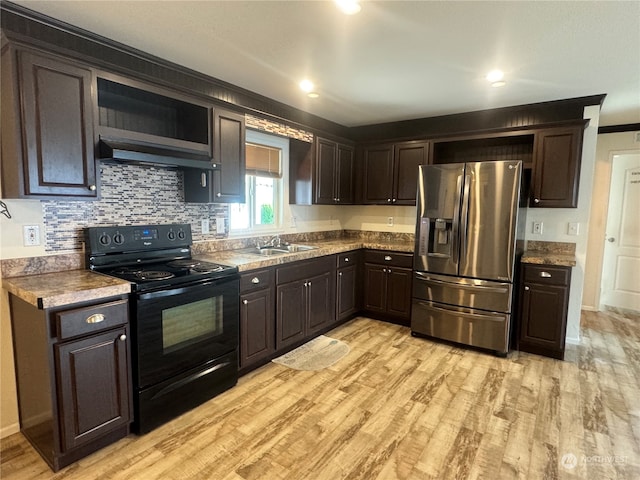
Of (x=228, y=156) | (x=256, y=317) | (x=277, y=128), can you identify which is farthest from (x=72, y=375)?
(x=277, y=128)

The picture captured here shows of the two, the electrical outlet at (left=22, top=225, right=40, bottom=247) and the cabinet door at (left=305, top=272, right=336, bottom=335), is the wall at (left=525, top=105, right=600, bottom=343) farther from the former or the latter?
the electrical outlet at (left=22, top=225, right=40, bottom=247)

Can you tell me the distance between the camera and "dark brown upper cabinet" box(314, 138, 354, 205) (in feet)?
13.3

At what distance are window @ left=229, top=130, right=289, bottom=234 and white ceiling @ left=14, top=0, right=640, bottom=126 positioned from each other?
558 mm

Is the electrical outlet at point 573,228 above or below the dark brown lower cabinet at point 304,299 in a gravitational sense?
above

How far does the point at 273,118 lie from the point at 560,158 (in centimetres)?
279

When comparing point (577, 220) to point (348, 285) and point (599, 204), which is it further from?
Answer: point (348, 285)

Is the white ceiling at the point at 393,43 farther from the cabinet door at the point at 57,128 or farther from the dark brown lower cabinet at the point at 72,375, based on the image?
the dark brown lower cabinet at the point at 72,375

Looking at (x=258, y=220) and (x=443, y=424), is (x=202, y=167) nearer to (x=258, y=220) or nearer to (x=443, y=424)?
(x=258, y=220)

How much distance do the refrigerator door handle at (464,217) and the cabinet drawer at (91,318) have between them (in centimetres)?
288

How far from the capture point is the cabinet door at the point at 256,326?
2.75m

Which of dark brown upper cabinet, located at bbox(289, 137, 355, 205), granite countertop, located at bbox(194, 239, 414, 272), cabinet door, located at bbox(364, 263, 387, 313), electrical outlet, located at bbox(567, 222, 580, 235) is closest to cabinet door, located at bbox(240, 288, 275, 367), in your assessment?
granite countertop, located at bbox(194, 239, 414, 272)

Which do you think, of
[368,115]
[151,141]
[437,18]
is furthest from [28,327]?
[368,115]

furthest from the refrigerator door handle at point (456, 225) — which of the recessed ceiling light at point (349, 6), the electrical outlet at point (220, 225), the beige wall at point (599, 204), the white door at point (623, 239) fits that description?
the white door at point (623, 239)

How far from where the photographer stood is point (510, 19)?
1.92 m
